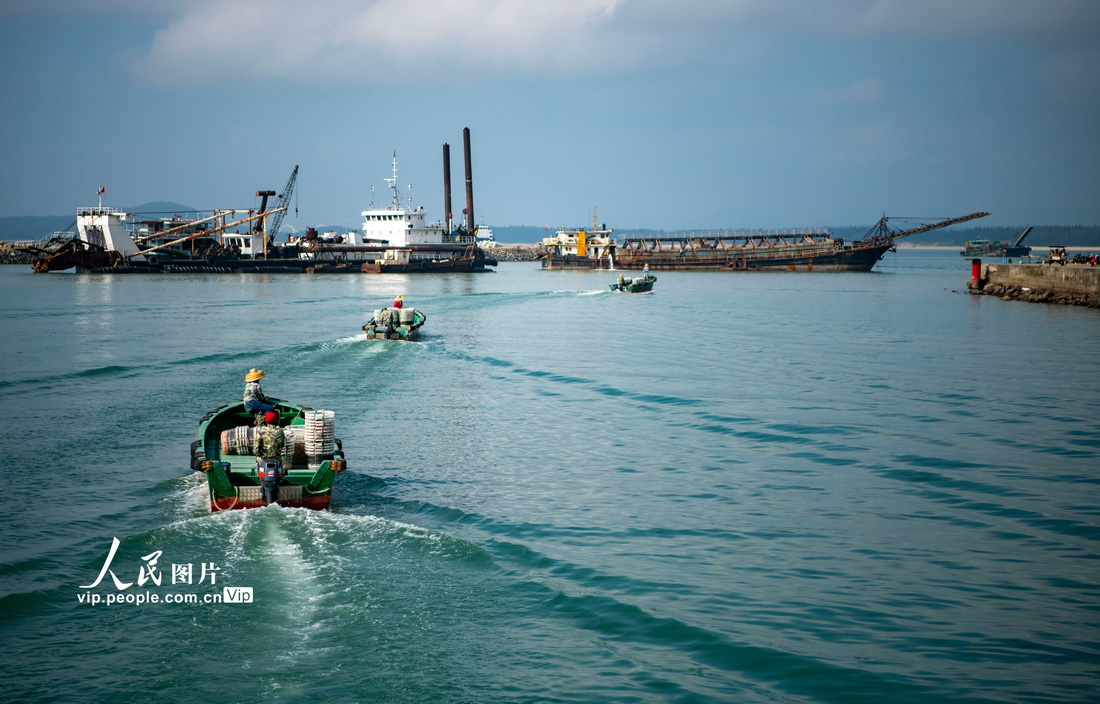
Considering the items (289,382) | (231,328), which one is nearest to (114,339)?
(231,328)

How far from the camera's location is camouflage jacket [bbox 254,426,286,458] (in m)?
14.3

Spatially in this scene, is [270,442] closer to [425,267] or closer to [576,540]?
[576,540]

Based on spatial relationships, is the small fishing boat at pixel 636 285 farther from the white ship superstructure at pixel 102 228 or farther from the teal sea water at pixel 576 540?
the white ship superstructure at pixel 102 228

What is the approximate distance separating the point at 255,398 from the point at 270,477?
2.87 metres

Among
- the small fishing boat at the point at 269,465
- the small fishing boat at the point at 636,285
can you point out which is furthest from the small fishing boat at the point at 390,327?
the small fishing boat at the point at 636,285

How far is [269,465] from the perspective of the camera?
1377 centimetres

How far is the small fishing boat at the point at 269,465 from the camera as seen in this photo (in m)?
13.9

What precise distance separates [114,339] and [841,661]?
39.2 m

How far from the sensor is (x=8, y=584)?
11.4m

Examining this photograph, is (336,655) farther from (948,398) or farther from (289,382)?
(948,398)

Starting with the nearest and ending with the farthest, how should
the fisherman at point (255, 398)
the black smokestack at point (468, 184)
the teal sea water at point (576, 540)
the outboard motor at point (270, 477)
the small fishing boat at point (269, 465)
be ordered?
the teal sea water at point (576, 540) < the outboard motor at point (270, 477) < the small fishing boat at point (269, 465) < the fisherman at point (255, 398) < the black smokestack at point (468, 184)

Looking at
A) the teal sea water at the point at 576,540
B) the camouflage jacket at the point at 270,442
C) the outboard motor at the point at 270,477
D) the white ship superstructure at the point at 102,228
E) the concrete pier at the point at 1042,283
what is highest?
the white ship superstructure at the point at 102,228

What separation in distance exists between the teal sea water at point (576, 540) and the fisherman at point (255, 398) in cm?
192

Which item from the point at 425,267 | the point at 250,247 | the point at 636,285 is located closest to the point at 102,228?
the point at 250,247
